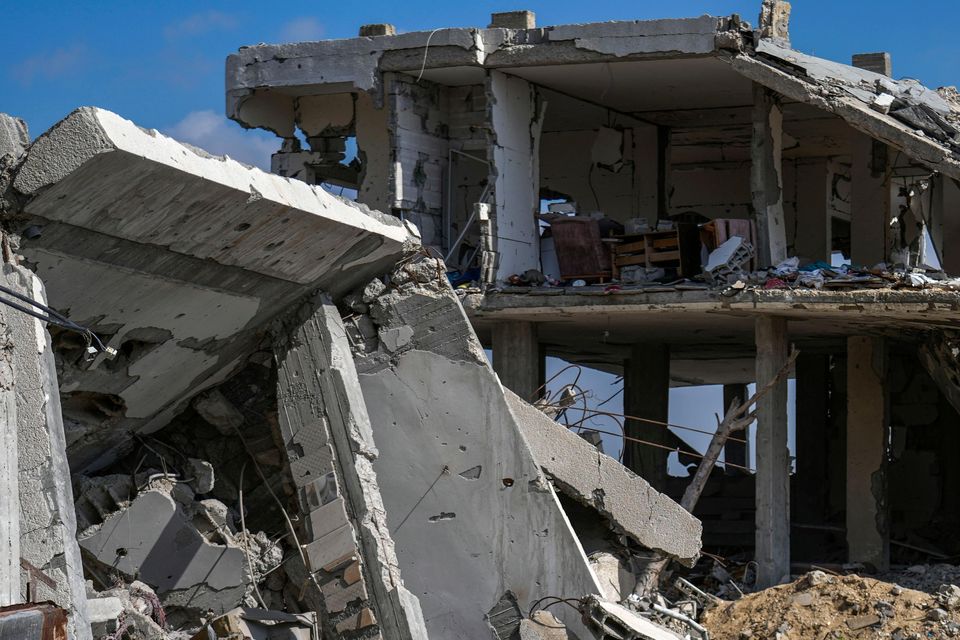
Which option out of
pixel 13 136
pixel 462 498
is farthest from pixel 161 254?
pixel 462 498

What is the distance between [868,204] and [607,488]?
7.75m

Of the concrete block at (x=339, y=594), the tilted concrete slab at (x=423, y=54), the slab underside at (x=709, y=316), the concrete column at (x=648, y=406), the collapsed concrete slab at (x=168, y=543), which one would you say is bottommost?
the concrete column at (x=648, y=406)

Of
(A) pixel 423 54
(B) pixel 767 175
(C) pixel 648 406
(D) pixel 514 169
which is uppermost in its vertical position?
(A) pixel 423 54

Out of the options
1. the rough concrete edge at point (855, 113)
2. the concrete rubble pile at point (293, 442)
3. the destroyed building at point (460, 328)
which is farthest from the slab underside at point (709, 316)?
the concrete rubble pile at point (293, 442)

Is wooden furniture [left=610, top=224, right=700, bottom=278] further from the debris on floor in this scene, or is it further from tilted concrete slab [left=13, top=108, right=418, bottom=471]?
the debris on floor

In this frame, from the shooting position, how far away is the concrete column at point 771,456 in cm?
1630

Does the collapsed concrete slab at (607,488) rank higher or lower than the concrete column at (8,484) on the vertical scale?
lower

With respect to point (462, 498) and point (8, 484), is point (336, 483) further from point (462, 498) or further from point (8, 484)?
point (8, 484)

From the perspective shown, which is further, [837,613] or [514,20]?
[514,20]

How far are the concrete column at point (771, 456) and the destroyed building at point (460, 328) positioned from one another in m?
0.03

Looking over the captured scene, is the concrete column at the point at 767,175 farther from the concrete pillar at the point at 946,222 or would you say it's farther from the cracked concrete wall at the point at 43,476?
the cracked concrete wall at the point at 43,476

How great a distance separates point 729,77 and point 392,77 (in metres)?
4.02

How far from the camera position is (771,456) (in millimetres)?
16344

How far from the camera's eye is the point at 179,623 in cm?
970
